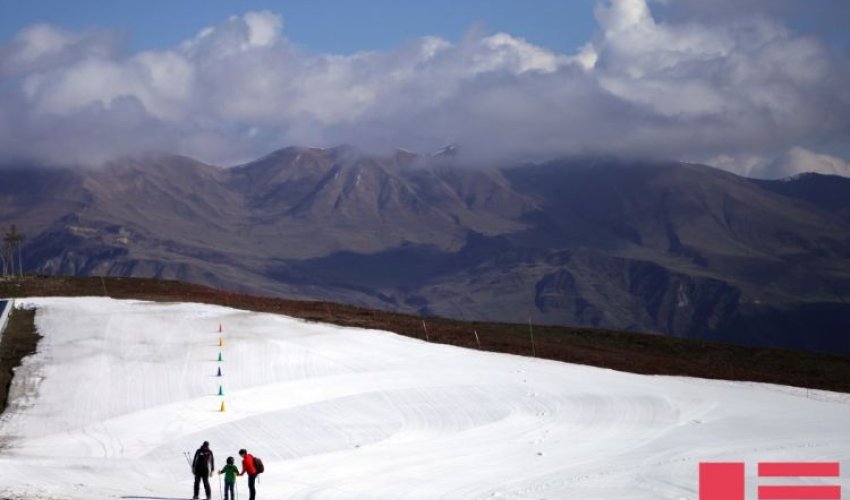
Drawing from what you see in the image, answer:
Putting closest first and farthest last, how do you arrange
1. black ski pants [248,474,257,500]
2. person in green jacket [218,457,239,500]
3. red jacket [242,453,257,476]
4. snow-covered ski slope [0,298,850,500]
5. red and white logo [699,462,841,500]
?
1. black ski pants [248,474,257,500]
2. person in green jacket [218,457,239,500]
3. red jacket [242,453,257,476]
4. red and white logo [699,462,841,500]
5. snow-covered ski slope [0,298,850,500]

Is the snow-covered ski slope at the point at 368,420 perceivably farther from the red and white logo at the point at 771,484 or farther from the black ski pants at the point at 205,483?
the black ski pants at the point at 205,483

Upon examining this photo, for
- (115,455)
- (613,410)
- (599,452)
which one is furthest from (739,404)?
(115,455)

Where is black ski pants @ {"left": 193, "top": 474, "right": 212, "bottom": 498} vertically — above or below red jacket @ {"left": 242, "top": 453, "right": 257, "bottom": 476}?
below

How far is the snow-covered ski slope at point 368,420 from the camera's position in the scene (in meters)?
35.6

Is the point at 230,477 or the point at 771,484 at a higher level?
the point at 771,484

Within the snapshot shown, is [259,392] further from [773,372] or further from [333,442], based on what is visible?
[773,372]

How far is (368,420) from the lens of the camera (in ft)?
149

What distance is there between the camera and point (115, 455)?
129 ft

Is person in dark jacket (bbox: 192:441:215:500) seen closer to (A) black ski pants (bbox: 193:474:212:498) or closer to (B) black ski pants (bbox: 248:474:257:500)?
(A) black ski pants (bbox: 193:474:212:498)

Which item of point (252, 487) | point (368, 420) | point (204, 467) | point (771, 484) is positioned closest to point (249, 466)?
point (252, 487)

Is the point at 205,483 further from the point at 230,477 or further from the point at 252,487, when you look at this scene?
the point at 252,487

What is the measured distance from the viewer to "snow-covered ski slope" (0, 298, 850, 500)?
1403 inches

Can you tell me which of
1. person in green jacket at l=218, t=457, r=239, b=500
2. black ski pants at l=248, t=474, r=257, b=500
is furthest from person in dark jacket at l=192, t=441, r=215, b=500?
black ski pants at l=248, t=474, r=257, b=500

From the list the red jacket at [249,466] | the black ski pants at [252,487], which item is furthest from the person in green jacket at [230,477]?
the black ski pants at [252,487]
